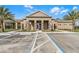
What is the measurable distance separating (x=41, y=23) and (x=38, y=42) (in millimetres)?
630

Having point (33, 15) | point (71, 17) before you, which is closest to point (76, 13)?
point (71, 17)

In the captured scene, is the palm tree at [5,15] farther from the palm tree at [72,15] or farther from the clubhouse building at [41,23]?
the palm tree at [72,15]

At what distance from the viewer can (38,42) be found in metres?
7.04

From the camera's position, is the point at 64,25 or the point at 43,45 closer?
the point at 43,45

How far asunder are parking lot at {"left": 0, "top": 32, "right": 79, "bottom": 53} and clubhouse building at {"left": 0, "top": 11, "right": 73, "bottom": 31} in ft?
0.63

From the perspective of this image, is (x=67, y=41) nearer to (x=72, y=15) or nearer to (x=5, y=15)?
(x=72, y=15)

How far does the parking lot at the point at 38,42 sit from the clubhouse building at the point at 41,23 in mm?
193

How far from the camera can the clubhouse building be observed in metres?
7.17

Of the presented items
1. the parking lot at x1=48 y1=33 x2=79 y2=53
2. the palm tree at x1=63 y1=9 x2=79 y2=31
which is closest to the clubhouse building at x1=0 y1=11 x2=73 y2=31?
the palm tree at x1=63 y1=9 x2=79 y2=31

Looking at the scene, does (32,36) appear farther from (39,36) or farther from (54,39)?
(54,39)

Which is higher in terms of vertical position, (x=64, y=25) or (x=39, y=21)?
(x=39, y=21)

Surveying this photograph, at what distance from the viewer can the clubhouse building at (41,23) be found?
717 centimetres

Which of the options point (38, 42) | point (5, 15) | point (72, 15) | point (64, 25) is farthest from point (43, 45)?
point (5, 15)

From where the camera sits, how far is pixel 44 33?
7.21 meters
